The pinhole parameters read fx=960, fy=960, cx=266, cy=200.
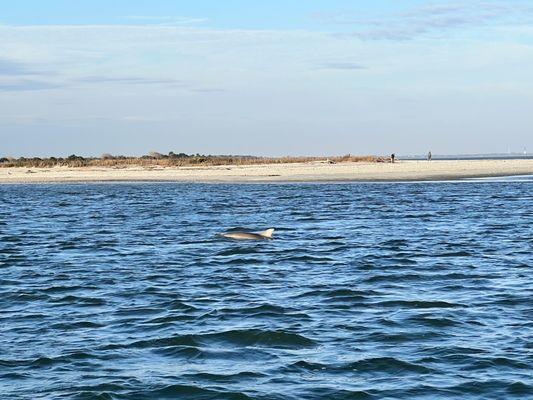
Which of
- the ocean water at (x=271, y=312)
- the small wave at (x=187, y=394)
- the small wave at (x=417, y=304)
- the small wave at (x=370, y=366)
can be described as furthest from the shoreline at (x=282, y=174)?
the small wave at (x=187, y=394)

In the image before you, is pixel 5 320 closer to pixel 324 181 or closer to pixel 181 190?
pixel 181 190

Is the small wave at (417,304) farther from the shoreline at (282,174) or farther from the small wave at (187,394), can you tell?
the shoreline at (282,174)

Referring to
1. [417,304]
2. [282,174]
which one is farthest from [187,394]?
[282,174]

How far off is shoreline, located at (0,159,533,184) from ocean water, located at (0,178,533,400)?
141 feet

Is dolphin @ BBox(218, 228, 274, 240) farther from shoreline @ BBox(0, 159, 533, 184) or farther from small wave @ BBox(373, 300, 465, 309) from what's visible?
shoreline @ BBox(0, 159, 533, 184)

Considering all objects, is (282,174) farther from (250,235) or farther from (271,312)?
(271,312)

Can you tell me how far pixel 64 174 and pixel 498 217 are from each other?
61019 mm

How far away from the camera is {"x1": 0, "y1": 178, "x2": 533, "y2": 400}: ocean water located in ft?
39.9

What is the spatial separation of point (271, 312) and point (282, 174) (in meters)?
68.7

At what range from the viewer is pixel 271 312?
1666cm

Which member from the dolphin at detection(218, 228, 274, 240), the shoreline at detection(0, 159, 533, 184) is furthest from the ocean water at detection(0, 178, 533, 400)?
the shoreline at detection(0, 159, 533, 184)

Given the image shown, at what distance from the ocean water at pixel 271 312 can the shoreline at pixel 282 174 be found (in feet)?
141

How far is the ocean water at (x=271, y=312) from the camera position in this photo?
39.9ft

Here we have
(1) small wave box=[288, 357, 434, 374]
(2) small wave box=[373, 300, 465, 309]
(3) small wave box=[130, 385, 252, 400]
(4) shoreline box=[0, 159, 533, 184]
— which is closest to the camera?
(3) small wave box=[130, 385, 252, 400]
